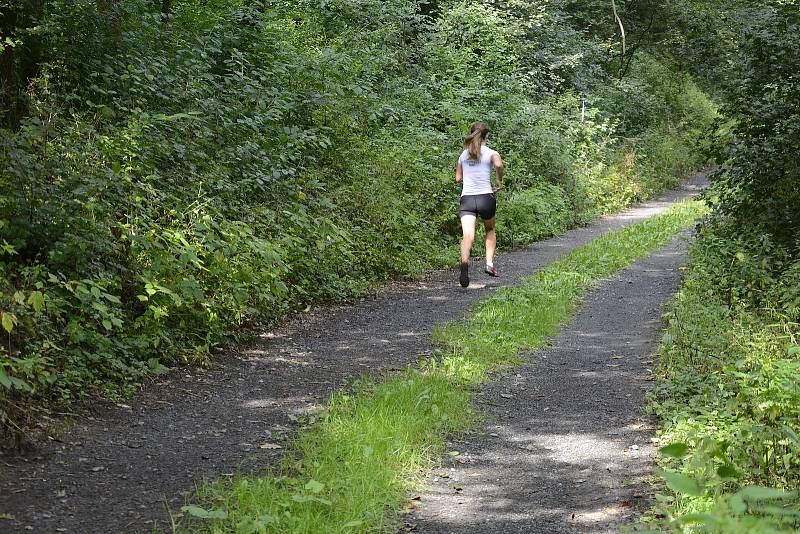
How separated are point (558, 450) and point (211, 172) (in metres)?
5.38

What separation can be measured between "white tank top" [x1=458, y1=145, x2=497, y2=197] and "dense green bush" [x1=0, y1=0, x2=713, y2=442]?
1.64m

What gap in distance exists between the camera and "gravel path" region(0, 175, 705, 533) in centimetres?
444

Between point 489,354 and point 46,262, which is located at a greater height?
point 46,262

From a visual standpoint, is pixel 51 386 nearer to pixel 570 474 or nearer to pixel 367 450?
pixel 367 450

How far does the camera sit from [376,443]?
532 centimetres

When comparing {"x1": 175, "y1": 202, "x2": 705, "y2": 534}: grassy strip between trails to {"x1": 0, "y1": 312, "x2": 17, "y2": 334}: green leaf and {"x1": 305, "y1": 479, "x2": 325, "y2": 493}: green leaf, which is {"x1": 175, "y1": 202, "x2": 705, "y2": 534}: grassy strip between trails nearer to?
{"x1": 305, "y1": 479, "x2": 325, "y2": 493}: green leaf

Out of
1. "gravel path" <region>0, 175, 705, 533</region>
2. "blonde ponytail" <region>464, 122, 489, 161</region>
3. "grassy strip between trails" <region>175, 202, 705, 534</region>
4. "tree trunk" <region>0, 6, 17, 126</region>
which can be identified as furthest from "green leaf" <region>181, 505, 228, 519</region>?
"blonde ponytail" <region>464, 122, 489, 161</region>

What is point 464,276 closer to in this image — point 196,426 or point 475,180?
point 475,180

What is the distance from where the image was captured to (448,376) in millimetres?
7102

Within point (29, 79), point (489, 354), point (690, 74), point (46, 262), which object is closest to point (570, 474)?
point (489, 354)

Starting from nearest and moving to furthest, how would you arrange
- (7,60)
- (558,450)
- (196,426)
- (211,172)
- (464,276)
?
(558,450), (196,426), (7,60), (211,172), (464,276)

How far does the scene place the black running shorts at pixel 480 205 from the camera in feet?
37.2

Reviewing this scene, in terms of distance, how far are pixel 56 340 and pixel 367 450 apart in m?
2.56

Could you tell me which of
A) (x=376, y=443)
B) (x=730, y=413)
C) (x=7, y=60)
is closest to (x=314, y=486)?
(x=376, y=443)
